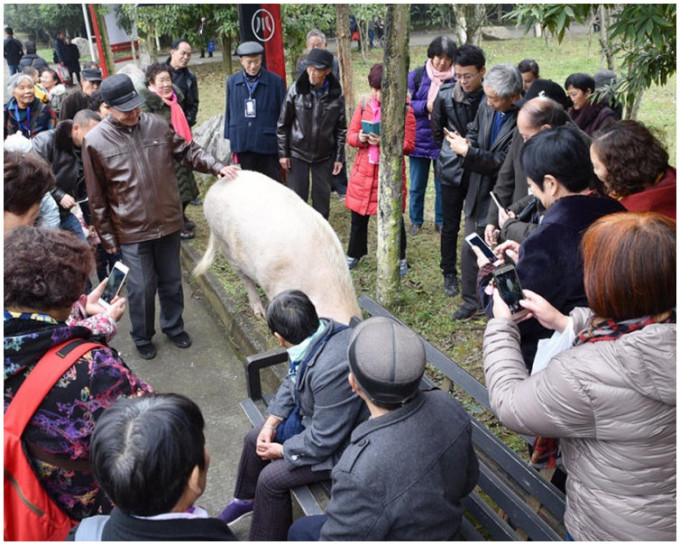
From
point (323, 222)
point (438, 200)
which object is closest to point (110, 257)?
point (323, 222)

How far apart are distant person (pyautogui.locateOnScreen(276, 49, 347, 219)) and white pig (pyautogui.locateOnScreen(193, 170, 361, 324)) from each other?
99 centimetres

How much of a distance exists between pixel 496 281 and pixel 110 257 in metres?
4.25

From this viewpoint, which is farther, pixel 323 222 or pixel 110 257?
pixel 110 257

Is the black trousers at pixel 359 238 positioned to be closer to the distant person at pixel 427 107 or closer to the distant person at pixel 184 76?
the distant person at pixel 427 107

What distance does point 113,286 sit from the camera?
3014 millimetres

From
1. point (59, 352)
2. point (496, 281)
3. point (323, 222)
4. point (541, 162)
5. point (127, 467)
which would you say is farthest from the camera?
point (323, 222)

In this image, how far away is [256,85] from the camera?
6.42 metres

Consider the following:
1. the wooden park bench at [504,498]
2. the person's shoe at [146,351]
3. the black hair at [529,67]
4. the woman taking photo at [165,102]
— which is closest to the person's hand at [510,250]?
the wooden park bench at [504,498]

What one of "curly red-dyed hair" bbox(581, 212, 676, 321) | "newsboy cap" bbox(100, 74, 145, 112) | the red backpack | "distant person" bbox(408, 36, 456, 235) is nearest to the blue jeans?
"distant person" bbox(408, 36, 456, 235)

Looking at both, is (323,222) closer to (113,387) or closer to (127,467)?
(113,387)

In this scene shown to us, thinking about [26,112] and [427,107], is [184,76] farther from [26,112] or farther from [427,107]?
[427,107]

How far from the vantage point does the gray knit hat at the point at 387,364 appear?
6.29 ft

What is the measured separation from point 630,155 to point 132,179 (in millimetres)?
3285

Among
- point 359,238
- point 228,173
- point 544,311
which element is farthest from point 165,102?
point 544,311
